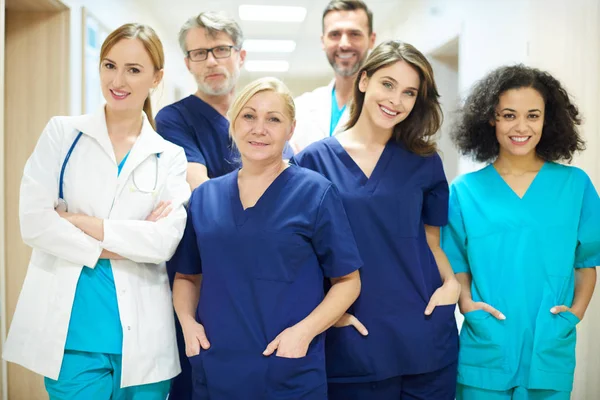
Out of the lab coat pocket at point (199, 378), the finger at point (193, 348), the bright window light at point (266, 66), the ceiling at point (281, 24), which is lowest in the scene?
the lab coat pocket at point (199, 378)

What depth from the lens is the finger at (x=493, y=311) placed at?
1.52m

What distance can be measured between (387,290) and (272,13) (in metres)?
4.16

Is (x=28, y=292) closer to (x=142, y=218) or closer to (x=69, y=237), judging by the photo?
(x=69, y=237)

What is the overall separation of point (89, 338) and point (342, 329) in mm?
657

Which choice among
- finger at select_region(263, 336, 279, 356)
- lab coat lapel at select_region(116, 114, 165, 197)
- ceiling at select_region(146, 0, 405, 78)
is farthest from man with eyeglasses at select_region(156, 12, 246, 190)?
ceiling at select_region(146, 0, 405, 78)

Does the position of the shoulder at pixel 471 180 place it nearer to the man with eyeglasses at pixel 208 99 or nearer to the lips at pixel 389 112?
the lips at pixel 389 112

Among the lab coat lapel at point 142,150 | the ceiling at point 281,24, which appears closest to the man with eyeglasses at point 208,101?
the lab coat lapel at point 142,150

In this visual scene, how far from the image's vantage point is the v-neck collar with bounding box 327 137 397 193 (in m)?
1.49

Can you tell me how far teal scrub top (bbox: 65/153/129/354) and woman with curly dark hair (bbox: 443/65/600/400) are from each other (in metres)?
0.99

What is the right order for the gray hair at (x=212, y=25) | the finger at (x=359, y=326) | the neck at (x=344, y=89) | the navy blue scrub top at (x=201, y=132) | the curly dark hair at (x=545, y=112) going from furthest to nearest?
the neck at (x=344, y=89)
the gray hair at (x=212, y=25)
the navy blue scrub top at (x=201, y=132)
the curly dark hair at (x=545, y=112)
the finger at (x=359, y=326)

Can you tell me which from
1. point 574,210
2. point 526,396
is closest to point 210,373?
point 526,396

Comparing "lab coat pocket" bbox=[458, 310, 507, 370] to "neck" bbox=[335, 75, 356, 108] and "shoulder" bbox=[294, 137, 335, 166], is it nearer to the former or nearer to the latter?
"shoulder" bbox=[294, 137, 335, 166]

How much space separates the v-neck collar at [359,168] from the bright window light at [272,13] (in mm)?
3696

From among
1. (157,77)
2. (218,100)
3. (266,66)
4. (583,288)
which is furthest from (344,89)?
(266,66)
